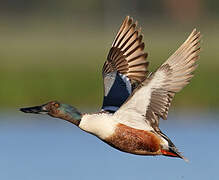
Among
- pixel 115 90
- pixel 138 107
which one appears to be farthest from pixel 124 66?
pixel 138 107

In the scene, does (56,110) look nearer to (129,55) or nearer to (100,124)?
(100,124)

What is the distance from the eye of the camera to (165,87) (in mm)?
7031

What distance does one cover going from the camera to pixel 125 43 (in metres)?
7.75

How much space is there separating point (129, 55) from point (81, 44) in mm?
19401

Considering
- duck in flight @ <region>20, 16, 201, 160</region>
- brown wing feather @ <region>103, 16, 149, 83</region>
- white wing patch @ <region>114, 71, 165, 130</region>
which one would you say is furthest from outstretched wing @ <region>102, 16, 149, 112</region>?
white wing patch @ <region>114, 71, 165, 130</region>

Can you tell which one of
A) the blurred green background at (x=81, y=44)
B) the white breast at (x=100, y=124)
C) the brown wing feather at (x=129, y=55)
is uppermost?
the brown wing feather at (x=129, y=55)

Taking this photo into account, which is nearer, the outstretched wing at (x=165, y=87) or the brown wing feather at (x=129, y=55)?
the outstretched wing at (x=165, y=87)

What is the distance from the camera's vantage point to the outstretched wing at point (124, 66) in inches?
299

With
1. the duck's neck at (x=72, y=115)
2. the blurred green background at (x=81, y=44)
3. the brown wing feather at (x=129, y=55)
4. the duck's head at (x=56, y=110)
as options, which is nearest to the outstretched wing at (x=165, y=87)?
the duck's neck at (x=72, y=115)

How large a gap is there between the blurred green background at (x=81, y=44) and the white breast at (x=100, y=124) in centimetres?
696

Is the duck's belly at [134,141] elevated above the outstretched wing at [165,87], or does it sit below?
below

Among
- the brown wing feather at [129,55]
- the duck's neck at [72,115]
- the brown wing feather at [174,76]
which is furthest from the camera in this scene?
the brown wing feather at [129,55]

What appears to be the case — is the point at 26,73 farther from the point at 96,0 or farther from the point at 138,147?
the point at 96,0

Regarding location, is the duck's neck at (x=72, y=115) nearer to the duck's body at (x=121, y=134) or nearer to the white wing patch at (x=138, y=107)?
the duck's body at (x=121, y=134)
